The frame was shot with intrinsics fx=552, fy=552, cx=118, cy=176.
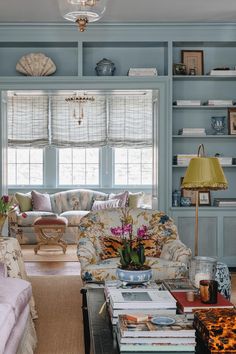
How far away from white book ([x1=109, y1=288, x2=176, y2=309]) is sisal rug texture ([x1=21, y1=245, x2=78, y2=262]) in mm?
4930

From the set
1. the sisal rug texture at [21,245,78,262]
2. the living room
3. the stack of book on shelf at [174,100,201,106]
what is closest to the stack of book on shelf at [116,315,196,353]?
the living room

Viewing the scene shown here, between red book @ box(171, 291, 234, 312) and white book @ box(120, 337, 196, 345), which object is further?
red book @ box(171, 291, 234, 312)

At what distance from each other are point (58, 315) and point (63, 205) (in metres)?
5.32

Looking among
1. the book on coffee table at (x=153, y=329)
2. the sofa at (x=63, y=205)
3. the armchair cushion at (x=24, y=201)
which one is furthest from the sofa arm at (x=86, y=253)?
the armchair cushion at (x=24, y=201)

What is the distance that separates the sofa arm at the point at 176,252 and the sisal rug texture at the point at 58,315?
92 centimetres

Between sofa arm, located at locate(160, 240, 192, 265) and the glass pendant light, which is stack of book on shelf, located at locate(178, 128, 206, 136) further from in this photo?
the glass pendant light

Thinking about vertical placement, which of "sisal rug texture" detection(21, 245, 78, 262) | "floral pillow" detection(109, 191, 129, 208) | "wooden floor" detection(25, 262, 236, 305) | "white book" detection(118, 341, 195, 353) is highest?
"floral pillow" detection(109, 191, 129, 208)

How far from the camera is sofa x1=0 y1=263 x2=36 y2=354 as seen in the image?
286 centimetres

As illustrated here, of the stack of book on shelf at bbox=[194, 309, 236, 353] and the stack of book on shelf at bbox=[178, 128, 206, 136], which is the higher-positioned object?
the stack of book on shelf at bbox=[178, 128, 206, 136]

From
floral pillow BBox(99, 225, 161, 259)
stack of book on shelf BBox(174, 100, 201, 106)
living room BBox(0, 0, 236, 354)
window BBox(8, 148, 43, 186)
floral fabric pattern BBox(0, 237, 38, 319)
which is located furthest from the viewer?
window BBox(8, 148, 43, 186)

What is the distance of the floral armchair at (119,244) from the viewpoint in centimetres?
452

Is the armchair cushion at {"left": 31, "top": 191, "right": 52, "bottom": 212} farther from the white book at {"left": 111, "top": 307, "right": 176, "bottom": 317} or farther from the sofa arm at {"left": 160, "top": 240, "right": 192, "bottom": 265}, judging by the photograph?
the white book at {"left": 111, "top": 307, "right": 176, "bottom": 317}

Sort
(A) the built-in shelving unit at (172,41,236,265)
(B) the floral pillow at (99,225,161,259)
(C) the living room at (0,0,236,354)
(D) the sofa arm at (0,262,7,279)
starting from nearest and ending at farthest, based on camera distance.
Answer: (D) the sofa arm at (0,262,7,279)
(B) the floral pillow at (99,225,161,259)
(C) the living room at (0,0,236,354)
(A) the built-in shelving unit at (172,41,236,265)

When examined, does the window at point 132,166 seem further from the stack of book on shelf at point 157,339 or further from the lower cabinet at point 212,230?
the stack of book on shelf at point 157,339
